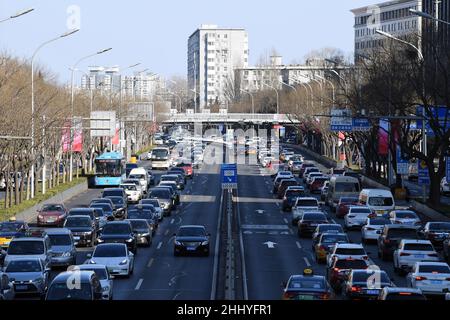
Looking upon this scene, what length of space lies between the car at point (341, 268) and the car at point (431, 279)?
2.54 m

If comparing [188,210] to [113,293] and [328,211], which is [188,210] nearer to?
Answer: [328,211]

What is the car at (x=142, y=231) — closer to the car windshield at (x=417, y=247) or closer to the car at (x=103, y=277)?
the car windshield at (x=417, y=247)

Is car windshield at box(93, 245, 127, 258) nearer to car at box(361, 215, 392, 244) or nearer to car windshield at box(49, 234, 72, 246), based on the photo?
car windshield at box(49, 234, 72, 246)

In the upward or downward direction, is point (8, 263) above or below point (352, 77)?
below

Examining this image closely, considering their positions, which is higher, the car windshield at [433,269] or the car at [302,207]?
the car windshield at [433,269]

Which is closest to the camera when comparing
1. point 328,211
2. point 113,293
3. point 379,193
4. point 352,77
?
point 113,293

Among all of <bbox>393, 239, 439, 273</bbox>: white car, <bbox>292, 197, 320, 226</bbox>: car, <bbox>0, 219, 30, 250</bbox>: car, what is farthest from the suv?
<bbox>292, 197, 320, 226</bbox>: car

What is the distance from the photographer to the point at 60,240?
4003 centimetres

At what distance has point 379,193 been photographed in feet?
192

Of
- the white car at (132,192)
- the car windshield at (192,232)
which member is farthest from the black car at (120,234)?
the white car at (132,192)

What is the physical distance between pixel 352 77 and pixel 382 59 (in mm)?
14020

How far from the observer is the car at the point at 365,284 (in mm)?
28594

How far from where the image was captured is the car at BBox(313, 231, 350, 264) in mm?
41344

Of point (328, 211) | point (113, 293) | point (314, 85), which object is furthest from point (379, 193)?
point (314, 85)
